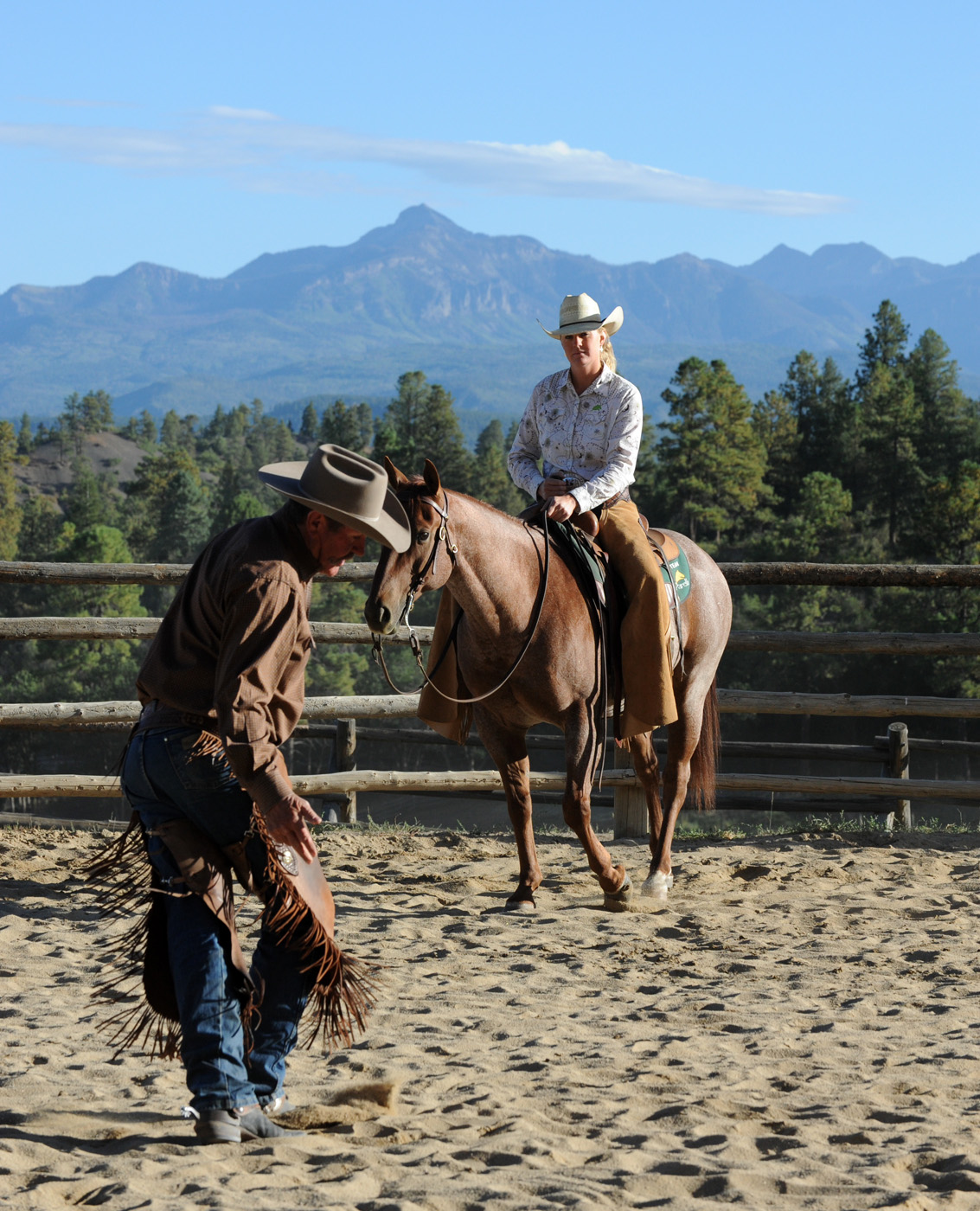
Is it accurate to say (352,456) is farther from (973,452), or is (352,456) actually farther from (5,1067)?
(973,452)

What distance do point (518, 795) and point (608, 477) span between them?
1.54m

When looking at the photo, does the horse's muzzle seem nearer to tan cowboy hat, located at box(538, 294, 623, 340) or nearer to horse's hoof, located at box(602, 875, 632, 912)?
tan cowboy hat, located at box(538, 294, 623, 340)

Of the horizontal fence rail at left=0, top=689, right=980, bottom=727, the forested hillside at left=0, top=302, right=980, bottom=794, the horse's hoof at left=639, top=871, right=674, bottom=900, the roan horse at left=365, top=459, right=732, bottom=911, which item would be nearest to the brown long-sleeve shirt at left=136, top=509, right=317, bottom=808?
the roan horse at left=365, top=459, right=732, bottom=911

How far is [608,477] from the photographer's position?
585 cm

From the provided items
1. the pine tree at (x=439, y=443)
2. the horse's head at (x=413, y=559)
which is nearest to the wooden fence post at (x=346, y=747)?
the horse's head at (x=413, y=559)

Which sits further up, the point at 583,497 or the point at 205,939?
the point at 583,497

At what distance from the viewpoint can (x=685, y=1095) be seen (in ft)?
11.8

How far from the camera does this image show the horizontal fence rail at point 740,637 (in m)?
7.30

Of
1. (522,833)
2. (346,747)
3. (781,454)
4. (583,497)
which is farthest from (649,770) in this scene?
(781,454)

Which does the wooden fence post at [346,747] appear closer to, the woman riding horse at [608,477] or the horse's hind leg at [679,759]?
the horse's hind leg at [679,759]

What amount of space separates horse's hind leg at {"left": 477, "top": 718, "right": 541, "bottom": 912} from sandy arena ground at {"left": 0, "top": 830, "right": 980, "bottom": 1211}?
150 millimetres

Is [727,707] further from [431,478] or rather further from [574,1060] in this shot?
[574,1060]

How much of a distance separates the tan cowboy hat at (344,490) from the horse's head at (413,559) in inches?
54.1

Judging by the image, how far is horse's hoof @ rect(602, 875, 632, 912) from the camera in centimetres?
589
